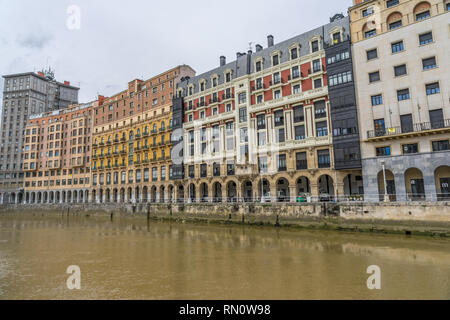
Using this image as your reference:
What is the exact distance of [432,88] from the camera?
104 ft

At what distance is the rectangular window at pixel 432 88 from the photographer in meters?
31.4

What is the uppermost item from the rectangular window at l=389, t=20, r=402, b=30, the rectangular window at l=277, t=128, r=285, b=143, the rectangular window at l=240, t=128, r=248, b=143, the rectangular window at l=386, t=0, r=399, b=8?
the rectangular window at l=386, t=0, r=399, b=8

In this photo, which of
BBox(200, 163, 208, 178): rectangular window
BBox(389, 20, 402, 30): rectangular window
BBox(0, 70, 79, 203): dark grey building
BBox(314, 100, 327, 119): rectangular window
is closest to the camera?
BBox(389, 20, 402, 30): rectangular window

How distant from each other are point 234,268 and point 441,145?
2807cm

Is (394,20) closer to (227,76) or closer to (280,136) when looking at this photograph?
(280,136)

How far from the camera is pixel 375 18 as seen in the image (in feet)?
119

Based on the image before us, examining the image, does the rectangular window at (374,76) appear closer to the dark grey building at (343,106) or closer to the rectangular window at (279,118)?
the dark grey building at (343,106)

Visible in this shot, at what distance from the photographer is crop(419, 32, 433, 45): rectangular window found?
3216 centimetres

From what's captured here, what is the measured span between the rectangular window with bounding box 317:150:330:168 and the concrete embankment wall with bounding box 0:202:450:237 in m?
8.72

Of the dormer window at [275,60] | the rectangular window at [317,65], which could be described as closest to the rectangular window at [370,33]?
the rectangular window at [317,65]

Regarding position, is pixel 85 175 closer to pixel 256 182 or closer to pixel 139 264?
pixel 256 182

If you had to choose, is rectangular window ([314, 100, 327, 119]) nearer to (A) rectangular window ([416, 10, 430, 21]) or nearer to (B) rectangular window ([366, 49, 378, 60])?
(B) rectangular window ([366, 49, 378, 60])

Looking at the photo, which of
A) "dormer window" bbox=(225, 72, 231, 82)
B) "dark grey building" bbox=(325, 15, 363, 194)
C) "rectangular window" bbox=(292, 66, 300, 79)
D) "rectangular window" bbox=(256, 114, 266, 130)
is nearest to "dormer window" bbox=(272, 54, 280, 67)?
"rectangular window" bbox=(292, 66, 300, 79)
